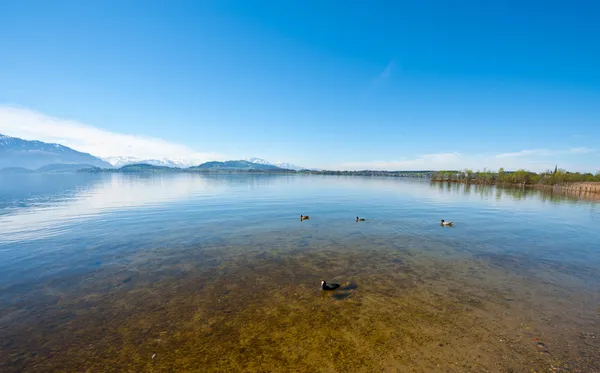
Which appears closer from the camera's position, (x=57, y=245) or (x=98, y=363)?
(x=98, y=363)

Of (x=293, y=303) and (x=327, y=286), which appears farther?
(x=327, y=286)

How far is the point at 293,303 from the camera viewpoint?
14.0 metres

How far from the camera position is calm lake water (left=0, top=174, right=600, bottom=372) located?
9797mm

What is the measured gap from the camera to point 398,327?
11742 mm

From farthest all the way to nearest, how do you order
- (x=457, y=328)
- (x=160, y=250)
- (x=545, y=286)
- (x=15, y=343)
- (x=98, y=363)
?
(x=160, y=250), (x=545, y=286), (x=457, y=328), (x=15, y=343), (x=98, y=363)

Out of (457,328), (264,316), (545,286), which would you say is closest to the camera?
(457,328)

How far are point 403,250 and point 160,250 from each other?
2277 cm

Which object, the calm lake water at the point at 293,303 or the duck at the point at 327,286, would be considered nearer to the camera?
the calm lake water at the point at 293,303

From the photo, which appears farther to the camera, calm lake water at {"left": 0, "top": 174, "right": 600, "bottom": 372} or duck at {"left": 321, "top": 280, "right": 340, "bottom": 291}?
duck at {"left": 321, "top": 280, "right": 340, "bottom": 291}

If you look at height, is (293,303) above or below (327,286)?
below

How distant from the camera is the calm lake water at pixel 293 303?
9797mm

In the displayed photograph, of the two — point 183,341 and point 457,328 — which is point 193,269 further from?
point 457,328

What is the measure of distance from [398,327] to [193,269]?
1438 cm

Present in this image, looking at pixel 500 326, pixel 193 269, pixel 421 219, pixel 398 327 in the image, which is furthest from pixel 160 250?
pixel 421 219
